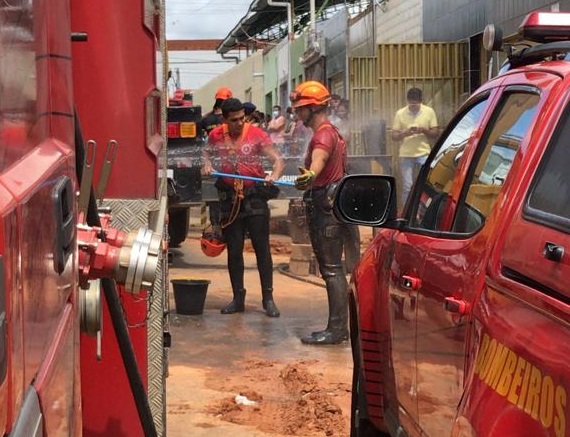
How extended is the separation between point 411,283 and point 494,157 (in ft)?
1.96

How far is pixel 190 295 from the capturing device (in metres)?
8.70

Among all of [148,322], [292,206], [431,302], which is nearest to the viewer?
[431,302]

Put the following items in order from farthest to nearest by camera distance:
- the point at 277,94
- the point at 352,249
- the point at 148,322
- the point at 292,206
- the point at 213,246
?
1. the point at 277,94
2. the point at 292,206
3. the point at 213,246
4. the point at 352,249
5. the point at 148,322

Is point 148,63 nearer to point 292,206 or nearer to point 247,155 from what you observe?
point 247,155

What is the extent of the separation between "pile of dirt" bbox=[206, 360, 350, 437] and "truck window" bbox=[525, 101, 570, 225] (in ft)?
10.6

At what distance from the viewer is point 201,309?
A: 884 centimetres

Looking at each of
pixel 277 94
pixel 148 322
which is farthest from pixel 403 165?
pixel 277 94

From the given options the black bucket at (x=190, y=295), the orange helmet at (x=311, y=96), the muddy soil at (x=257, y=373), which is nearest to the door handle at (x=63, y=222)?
the muddy soil at (x=257, y=373)

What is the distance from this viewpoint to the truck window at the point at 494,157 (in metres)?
2.75

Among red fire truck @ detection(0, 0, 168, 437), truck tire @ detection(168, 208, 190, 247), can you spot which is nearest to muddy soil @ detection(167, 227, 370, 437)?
red fire truck @ detection(0, 0, 168, 437)

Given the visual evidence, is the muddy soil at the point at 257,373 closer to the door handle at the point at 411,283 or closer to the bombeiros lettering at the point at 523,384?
the door handle at the point at 411,283

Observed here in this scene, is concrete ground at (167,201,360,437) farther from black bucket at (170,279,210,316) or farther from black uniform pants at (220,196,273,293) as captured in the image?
black uniform pants at (220,196,273,293)

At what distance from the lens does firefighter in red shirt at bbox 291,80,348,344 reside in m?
7.60

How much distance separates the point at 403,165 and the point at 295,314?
15.0 feet
